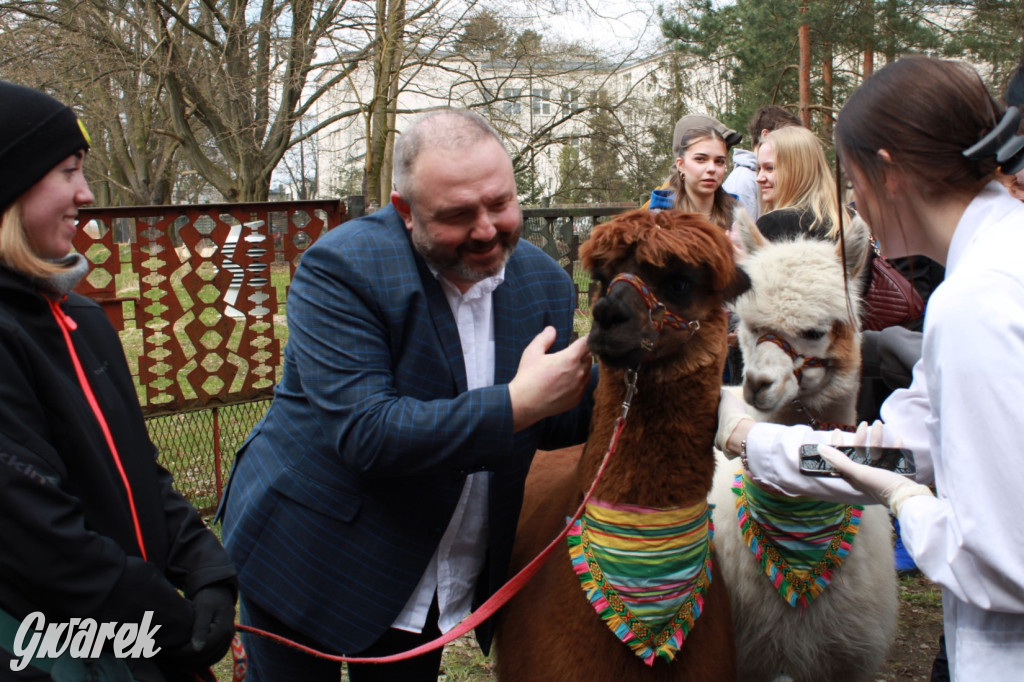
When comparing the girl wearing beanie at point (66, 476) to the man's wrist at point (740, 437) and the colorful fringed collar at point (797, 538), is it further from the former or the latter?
the colorful fringed collar at point (797, 538)

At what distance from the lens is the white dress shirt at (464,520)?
6.75 ft

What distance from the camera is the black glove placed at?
1.62 metres

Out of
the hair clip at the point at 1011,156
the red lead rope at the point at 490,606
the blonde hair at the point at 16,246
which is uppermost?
the hair clip at the point at 1011,156

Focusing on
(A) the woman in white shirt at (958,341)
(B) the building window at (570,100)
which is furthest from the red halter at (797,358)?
(B) the building window at (570,100)

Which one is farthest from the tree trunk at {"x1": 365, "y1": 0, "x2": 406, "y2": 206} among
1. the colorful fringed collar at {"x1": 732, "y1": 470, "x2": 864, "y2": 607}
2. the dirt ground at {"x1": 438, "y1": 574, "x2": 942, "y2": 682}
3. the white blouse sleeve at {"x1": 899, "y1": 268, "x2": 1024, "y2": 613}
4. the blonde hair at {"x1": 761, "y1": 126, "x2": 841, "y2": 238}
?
the white blouse sleeve at {"x1": 899, "y1": 268, "x2": 1024, "y2": 613}

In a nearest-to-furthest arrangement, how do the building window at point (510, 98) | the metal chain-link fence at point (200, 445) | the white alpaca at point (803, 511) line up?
1. the white alpaca at point (803, 511)
2. the metal chain-link fence at point (200, 445)
3. the building window at point (510, 98)

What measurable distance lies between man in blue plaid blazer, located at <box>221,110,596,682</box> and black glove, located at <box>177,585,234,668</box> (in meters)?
0.31

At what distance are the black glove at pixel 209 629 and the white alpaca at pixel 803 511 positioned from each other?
1545 mm

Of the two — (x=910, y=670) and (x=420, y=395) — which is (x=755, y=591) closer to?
(x=420, y=395)

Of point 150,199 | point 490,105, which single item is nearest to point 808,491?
point 490,105

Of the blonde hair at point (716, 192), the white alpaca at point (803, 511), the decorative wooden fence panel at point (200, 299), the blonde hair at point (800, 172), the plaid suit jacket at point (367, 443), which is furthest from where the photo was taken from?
the decorative wooden fence panel at point (200, 299)

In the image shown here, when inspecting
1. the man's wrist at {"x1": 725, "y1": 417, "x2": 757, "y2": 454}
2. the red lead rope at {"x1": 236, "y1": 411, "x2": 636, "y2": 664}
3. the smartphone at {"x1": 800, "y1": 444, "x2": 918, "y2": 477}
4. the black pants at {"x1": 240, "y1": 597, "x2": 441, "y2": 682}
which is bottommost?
the black pants at {"x1": 240, "y1": 597, "x2": 441, "y2": 682}

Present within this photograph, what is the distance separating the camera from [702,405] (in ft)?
6.63

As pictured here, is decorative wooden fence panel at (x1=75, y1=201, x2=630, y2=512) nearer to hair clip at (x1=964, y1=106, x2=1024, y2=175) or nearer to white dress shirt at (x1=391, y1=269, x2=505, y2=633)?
white dress shirt at (x1=391, y1=269, x2=505, y2=633)
